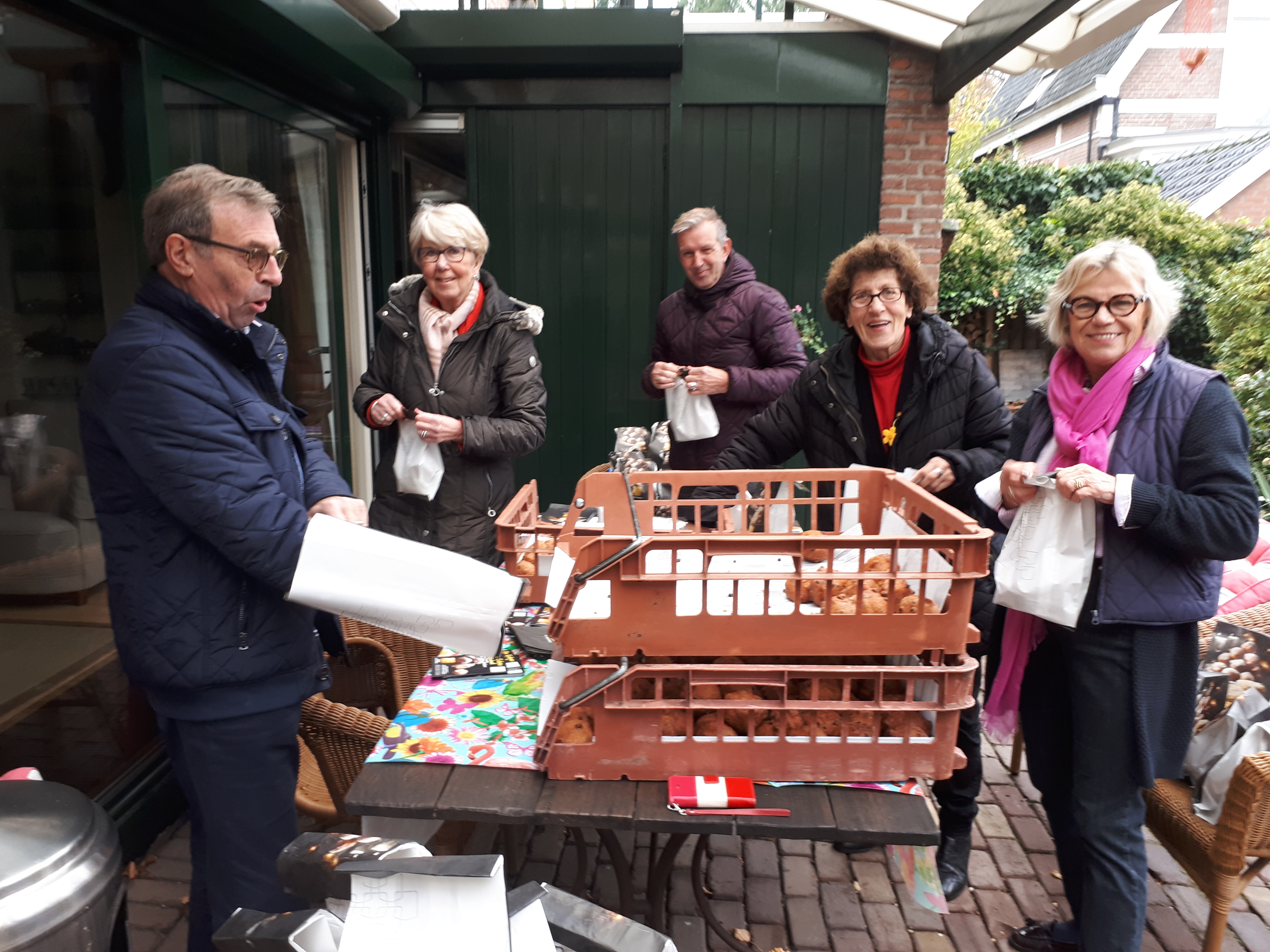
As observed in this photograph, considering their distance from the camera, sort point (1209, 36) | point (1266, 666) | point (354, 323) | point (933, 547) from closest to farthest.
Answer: point (933, 547)
point (1266, 666)
point (354, 323)
point (1209, 36)

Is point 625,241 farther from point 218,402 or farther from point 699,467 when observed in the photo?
point 218,402

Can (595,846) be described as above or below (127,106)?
below

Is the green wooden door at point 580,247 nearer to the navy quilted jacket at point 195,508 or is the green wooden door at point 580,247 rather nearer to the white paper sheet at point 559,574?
the navy quilted jacket at point 195,508

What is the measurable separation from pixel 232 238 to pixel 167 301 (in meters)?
0.19

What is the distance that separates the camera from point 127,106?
3000 mm

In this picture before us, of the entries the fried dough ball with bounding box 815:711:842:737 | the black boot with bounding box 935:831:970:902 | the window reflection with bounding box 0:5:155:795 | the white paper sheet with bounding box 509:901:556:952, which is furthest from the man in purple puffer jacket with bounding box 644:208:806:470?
the white paper sheet with bounding box 509:901:556:952

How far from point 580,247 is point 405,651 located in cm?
342

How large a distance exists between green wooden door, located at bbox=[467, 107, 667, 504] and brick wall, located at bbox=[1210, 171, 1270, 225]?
21.2 meters

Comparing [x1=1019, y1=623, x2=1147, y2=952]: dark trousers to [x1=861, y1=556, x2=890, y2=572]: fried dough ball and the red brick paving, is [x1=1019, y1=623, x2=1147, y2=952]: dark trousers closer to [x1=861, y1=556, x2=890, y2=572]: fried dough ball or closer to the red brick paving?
the red brick paving

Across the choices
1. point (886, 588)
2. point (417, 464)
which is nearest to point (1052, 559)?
point (886, 588)

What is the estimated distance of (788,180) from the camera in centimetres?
556

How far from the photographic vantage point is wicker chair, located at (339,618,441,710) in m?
2.99

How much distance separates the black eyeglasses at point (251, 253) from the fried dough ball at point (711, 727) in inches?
52.2

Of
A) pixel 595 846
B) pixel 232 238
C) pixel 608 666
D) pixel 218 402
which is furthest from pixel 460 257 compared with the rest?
pixel 595 846
